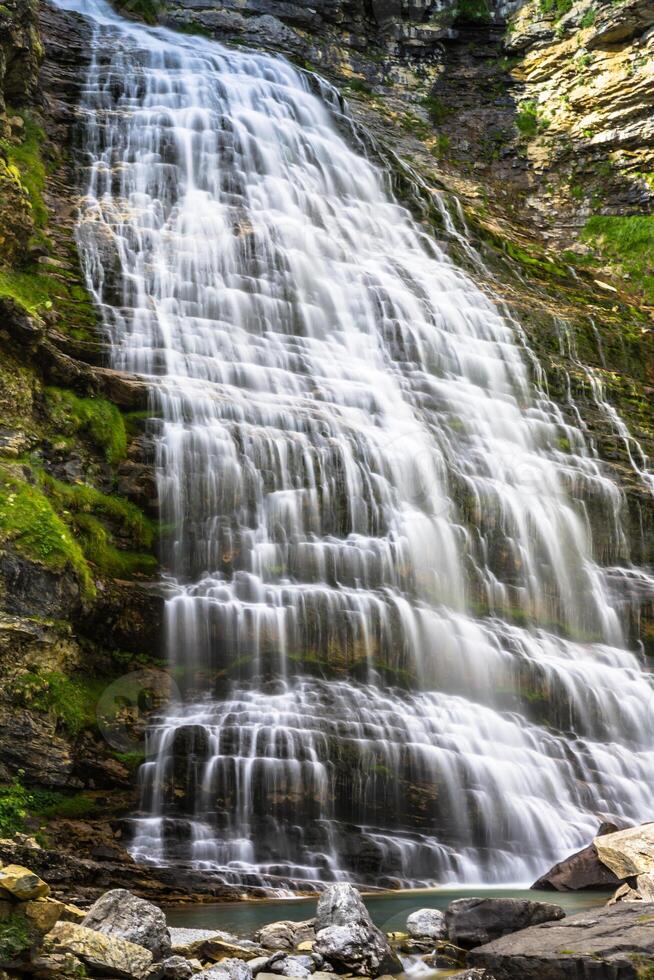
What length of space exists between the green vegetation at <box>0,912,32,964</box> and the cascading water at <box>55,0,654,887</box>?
5.01 m

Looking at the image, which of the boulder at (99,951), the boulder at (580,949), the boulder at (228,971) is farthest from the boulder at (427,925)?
the boulder at (99,951)

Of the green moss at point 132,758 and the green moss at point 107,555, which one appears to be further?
the green moss at point 107,555

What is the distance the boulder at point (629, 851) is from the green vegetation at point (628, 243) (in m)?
21.9

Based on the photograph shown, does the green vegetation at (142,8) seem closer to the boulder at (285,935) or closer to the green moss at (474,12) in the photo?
the green moss at (474,12)

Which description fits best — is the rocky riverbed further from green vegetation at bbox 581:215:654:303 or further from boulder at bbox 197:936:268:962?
green vegetation at bbox 581:215:654:303

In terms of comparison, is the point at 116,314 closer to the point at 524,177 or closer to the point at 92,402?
the point at 92,402

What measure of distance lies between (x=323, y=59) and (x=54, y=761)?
1237 inches

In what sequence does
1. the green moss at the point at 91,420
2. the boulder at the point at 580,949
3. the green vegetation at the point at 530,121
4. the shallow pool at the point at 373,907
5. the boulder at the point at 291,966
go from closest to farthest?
1. the boulder at the point at 580,949
2. the boulder at the point at 291,966
3. the shallow pool at the point at 373,907
4. the green moss at the point at 91,420
5. the green vegetation at the point at 530,121

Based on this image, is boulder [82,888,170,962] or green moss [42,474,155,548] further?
green moss [42,474,155,548]

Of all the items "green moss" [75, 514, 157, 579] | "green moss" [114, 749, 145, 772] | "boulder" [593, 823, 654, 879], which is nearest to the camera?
"boulder" [593, 823, 654, 879]

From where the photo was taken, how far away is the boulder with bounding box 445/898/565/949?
7.45m

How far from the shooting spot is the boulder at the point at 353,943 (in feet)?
22.5

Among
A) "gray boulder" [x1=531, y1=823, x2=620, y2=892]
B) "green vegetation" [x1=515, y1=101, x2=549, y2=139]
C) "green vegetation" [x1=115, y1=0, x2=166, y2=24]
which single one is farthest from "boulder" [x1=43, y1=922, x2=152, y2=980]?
"green vegetation" [x1=115, y1=0, x2=166, y2=24]

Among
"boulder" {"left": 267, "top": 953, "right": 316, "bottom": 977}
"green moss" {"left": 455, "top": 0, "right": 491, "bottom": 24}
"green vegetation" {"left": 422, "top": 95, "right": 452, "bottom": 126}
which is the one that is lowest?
"boulder" {"left": 267, "top": 953, "right": 316, "bottom": 977}
